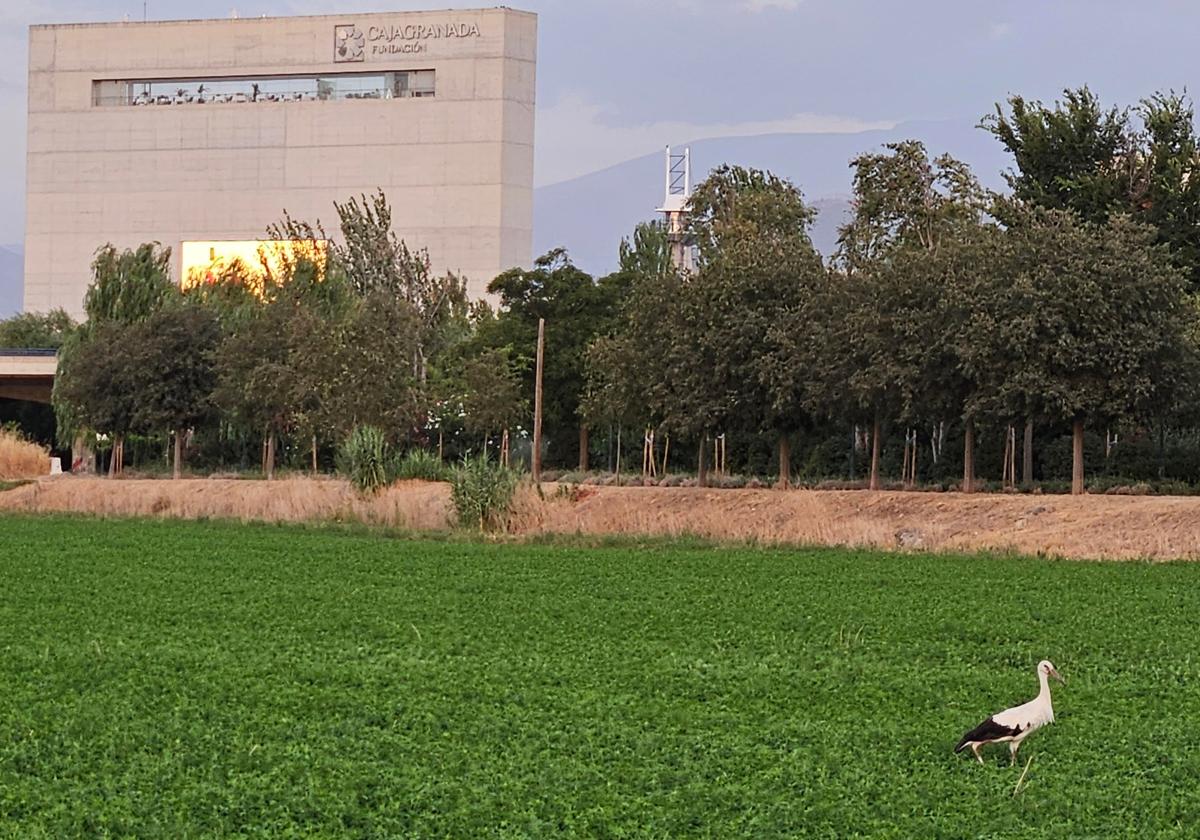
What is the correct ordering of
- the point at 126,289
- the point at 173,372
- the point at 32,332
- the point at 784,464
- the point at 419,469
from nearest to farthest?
the point at 419,469, the point at 784,464, the point at 173,372, the point at 126,289, the point at 32,332

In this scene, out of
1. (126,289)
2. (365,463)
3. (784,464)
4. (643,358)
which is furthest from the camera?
(126,289)

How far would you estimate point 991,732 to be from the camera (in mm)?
12539

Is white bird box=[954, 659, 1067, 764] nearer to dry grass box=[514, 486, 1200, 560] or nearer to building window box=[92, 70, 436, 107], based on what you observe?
dry grass box=[514, 486, 1200, 560]

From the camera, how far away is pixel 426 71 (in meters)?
114

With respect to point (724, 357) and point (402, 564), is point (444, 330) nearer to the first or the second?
point (724, 357)

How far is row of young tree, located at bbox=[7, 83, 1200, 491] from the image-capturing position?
1735 inches

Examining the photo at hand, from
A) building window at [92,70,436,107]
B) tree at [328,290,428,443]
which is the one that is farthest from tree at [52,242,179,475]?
building window at [92,70,436,107]

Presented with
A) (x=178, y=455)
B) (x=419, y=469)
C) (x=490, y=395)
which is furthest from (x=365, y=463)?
(x=178, y=455)

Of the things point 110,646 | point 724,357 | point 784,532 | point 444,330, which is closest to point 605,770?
point 110,646

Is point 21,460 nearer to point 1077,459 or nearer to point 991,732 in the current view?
point 1077,459

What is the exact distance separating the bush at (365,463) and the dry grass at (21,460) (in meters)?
29.2

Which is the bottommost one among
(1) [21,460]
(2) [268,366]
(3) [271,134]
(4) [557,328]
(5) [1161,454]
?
(1) [21,460]

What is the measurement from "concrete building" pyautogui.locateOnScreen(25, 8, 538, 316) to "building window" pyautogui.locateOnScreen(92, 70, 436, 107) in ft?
0.33

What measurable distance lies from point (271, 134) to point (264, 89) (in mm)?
3500
